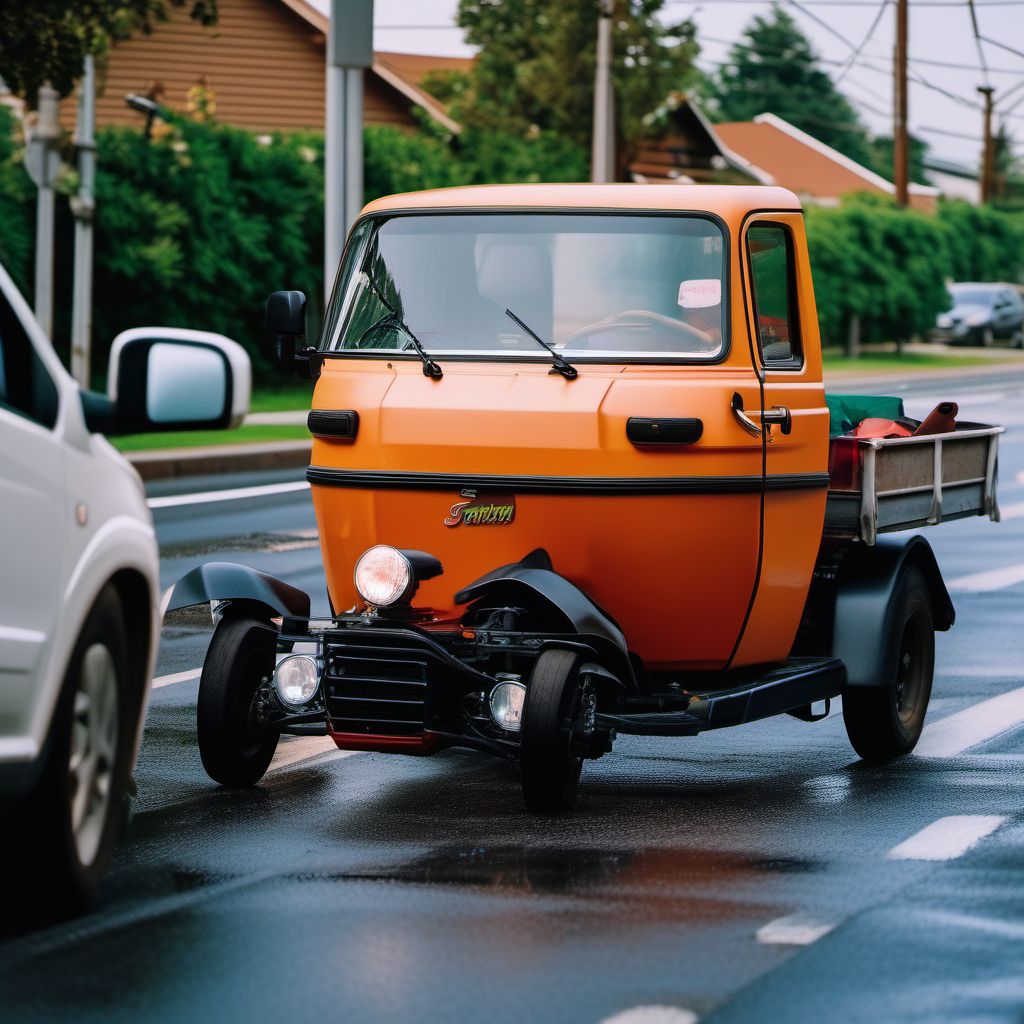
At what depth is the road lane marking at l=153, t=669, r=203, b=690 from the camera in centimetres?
1029

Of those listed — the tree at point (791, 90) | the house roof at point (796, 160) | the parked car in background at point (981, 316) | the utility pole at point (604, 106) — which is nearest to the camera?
the utility pole at point (604, 106)

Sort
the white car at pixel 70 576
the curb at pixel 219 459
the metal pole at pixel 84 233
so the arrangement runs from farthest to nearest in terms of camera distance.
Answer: the metal pole at pixel 84 233 < the curb at pixel 219 459 < the white car at pixel 70 576

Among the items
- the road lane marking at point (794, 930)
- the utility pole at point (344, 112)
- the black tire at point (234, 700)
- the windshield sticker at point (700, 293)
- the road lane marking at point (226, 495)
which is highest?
the utility pole at point (344, 112)

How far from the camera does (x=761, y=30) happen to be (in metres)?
120

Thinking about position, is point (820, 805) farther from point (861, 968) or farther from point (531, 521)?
point (861, 968)

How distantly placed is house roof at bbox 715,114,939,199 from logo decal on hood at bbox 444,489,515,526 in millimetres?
90016

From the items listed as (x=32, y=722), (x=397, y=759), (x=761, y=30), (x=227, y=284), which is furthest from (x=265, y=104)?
(x=761, y=30)

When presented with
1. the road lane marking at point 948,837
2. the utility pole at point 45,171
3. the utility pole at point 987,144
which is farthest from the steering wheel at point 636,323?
the utility pole at point 987,144

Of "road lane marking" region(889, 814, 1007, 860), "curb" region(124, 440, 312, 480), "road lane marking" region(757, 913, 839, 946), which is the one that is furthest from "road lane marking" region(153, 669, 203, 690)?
"curb" region(124, 440, 312, 480)

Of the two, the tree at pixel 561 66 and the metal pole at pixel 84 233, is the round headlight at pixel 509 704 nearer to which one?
the metal pole at pixel 84 233

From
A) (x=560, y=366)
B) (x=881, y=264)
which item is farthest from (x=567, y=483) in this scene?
(x=881, y=264)

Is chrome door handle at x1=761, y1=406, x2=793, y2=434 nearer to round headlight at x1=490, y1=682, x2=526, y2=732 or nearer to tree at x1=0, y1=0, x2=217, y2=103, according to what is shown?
round headlight at x1=490, y1=682, x2=526, y2=732

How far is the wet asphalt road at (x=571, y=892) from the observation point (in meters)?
5.27

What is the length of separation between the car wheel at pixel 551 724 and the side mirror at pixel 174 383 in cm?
169
